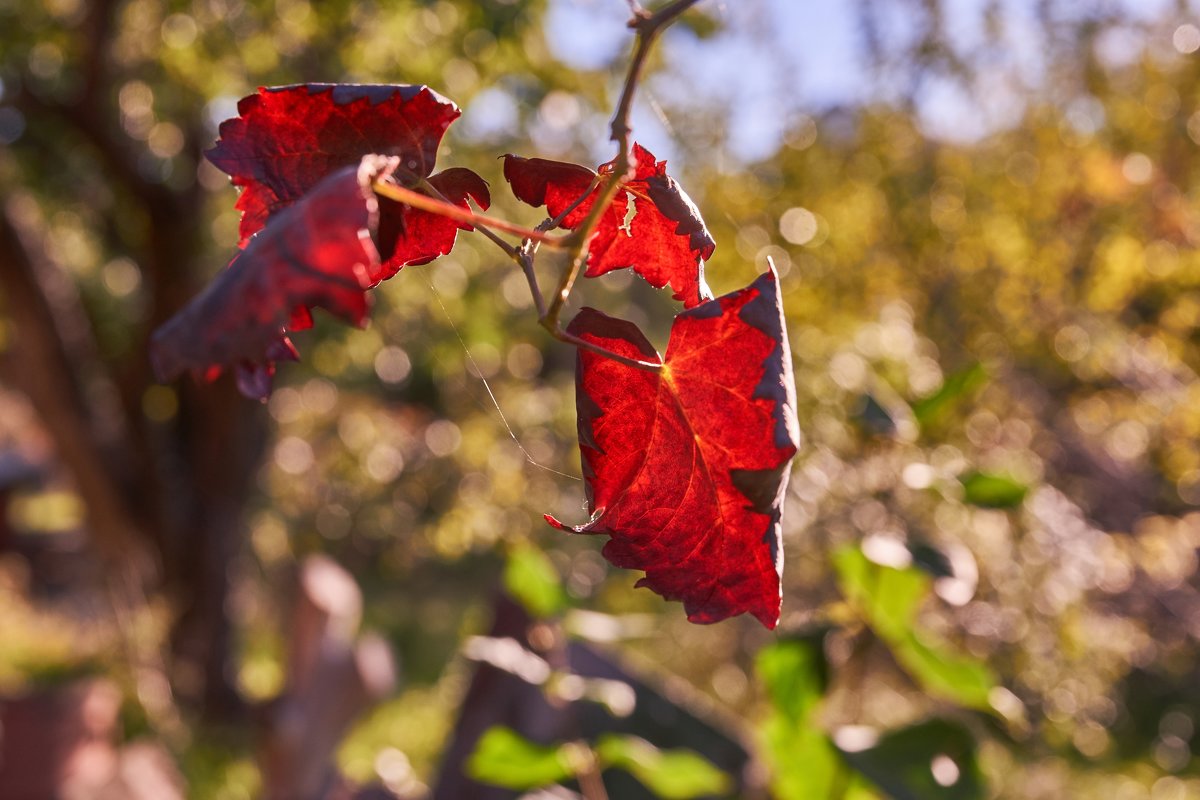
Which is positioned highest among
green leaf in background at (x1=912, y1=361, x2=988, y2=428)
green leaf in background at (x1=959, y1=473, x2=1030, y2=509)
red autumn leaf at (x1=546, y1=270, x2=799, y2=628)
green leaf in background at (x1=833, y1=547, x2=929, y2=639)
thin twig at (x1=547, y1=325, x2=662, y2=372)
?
thin twig at (x1=547, y1=325, x2=662, y2=372)

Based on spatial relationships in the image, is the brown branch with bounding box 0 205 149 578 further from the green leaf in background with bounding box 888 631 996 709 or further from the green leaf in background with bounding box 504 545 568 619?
the green leaf in background with bounding box 888 631 996 709

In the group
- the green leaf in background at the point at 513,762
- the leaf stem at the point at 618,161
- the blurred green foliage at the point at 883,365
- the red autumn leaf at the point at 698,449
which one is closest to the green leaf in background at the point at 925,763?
the blurred green foliage at the point at 883,365

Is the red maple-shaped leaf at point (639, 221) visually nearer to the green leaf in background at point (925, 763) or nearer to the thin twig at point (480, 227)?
the thin twig at point (480, 227)

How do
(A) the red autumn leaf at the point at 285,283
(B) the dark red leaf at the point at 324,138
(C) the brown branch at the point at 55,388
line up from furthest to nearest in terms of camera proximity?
(C) the brown branch at the point at 55,388
(B) the dark red leaf at the point at 324,138
(A) the red autumn leaf at the point at 285,283

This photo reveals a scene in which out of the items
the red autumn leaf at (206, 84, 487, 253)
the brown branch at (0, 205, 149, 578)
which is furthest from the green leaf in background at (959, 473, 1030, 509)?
the brown branch at (0, 205, 149, 578)

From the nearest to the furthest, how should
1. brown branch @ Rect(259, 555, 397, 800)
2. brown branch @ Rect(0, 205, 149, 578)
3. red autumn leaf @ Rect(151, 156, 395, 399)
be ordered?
Answer: red autumn leaf @ Rect(151, 156, 395, 399)
brown branch @ Rect(259, 555, 397, 800)
brown branch @ Rect(0, 205, 149, 578)

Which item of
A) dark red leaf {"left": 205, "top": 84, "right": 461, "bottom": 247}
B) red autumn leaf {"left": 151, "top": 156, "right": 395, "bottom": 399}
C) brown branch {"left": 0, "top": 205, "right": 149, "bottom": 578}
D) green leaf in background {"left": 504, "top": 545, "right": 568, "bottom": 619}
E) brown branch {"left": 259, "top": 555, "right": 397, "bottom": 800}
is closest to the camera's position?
red autumn leaf {"left": 151, "top": 156, "right": 395, "bottom": 399}

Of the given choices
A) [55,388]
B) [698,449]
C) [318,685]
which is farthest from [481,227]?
[55,388]

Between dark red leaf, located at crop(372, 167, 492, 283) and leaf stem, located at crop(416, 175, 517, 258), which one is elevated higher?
leaf stem, located at crop(416, 175, 517, 258)
